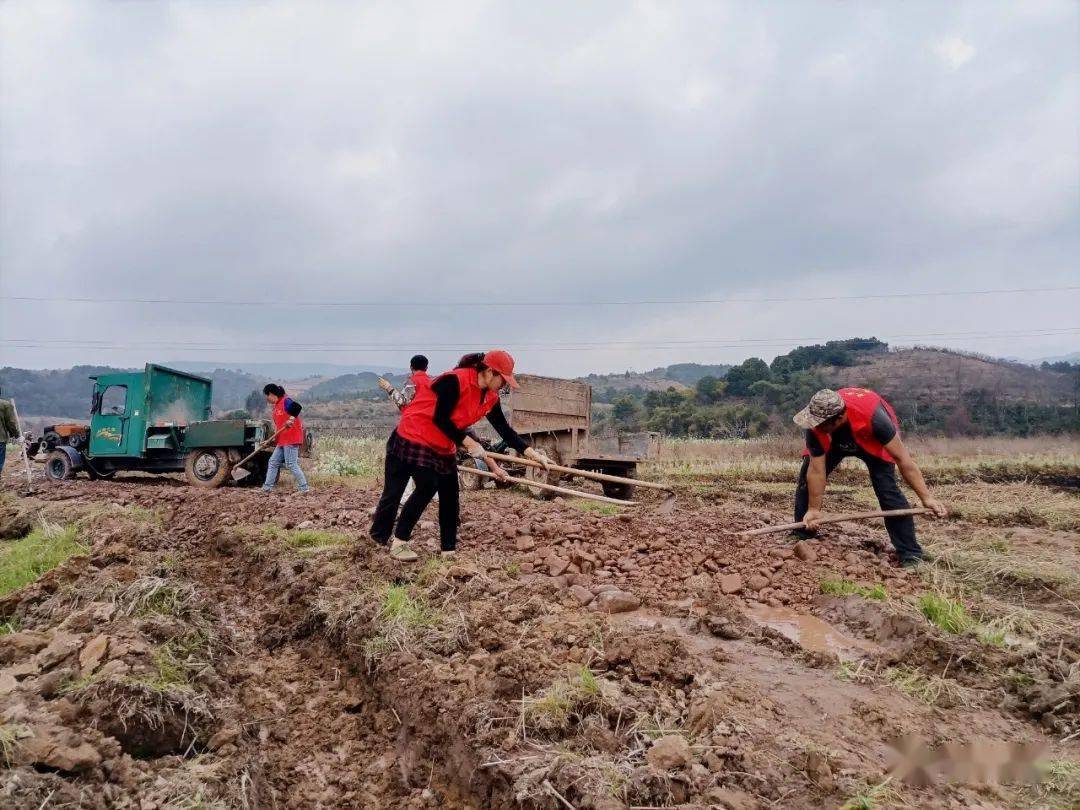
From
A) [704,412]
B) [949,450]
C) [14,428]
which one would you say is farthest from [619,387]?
[14,428]

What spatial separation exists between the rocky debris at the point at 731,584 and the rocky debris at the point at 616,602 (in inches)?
27.8

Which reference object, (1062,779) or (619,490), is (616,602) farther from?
(619,490)

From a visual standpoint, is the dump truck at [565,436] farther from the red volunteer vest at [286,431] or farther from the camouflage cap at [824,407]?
the camouflage cap at [824,407]

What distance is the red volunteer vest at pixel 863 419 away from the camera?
5152 millimetres

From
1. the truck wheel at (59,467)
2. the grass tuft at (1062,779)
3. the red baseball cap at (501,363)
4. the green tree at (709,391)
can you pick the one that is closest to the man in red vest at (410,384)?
the red baseball cap at (501,363)

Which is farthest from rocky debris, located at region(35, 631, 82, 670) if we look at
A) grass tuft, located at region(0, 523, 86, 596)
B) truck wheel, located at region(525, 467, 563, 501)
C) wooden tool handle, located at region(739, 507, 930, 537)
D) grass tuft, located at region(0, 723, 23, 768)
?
truck wheel, located at region(525, 467, 563, 501)

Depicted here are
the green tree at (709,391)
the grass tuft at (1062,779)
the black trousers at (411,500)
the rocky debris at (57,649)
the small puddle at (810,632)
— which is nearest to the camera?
the grass tuft at (1062,779)

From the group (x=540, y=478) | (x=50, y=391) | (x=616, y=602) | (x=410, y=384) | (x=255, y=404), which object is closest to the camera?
(x=616, y=602)

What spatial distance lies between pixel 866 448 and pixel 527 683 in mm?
3625

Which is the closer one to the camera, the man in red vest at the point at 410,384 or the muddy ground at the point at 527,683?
the muddy ground at the point at 527,683

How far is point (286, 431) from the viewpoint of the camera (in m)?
9.42

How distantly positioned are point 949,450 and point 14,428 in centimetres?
2382

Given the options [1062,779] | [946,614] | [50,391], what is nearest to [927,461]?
[946,614]

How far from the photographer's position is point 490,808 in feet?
8.46
